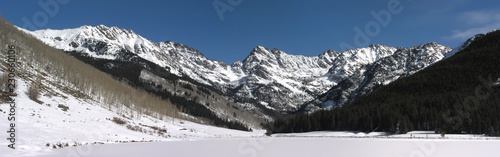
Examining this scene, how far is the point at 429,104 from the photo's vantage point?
120625 millimetres

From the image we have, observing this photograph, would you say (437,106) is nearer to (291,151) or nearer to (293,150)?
(293,150)

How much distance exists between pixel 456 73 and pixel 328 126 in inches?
3387

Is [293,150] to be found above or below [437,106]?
below

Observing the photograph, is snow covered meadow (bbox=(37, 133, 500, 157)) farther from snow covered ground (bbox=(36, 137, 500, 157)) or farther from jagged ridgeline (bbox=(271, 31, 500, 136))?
jagged ridgeline (bbox=(271, 31, 500, 136))

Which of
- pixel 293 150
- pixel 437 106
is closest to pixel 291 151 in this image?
pixel 293 150

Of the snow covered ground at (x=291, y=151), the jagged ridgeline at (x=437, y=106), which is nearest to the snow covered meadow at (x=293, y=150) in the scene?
the snow covered ground at (x=291, y=151)

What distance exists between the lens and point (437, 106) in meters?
116

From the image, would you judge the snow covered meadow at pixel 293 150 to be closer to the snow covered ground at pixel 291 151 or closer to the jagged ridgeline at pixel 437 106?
the snow covered ground at pixel 291 151

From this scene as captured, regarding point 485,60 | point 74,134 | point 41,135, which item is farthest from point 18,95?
point 485,60

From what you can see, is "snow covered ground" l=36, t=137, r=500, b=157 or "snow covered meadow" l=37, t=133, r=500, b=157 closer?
"snow covered ground" l=36, t=137, r=500, b=157

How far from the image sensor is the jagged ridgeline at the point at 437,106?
295 ft

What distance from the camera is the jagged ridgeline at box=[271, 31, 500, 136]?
89.9 m

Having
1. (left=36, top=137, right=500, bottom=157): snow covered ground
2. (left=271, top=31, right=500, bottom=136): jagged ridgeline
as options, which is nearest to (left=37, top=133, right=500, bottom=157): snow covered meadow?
(left=36, top=137, right=500, bottom=157): snow covered ground

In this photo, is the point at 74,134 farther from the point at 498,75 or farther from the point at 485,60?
the point at 485,60
